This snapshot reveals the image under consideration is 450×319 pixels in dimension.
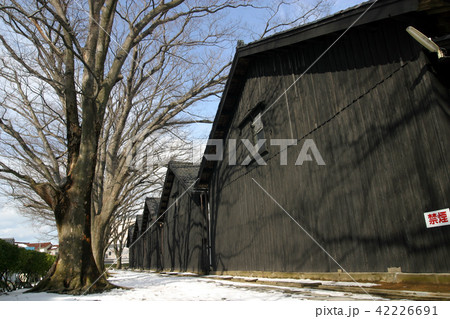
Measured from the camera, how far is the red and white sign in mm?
4273

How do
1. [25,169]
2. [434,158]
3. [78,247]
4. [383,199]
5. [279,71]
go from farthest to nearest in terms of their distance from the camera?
1. [25,169]
2. [279,71]
3. [78,247]
4. [383,199]
5. [434,158]

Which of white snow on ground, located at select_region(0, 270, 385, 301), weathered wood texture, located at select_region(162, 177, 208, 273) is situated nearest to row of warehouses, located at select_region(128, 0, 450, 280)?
white snow on ground, located at select_region(0, 270, 385, 301)

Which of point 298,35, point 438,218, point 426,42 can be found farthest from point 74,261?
point 426,42

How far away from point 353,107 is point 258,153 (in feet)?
14.2

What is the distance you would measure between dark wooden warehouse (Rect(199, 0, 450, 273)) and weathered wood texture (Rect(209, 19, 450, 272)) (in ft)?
0.06

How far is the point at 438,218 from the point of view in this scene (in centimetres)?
438

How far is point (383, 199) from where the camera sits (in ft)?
17.4

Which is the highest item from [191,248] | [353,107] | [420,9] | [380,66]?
[420,9]

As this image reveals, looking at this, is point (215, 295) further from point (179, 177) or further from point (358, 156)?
point (179, 177)

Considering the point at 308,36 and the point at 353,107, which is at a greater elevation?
the point at 308,36

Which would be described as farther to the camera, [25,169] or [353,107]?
[25,169]

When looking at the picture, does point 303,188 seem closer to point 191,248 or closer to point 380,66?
point 380,66

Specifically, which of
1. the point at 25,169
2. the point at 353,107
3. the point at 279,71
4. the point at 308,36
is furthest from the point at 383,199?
the point at 25,169

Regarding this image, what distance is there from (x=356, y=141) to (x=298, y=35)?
3.10 metres
